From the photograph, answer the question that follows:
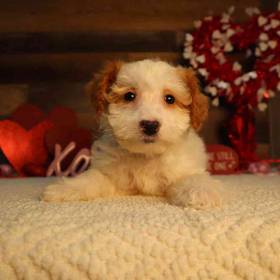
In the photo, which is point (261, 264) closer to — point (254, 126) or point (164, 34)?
point (254, 126)

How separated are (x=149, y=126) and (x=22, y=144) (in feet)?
5.42

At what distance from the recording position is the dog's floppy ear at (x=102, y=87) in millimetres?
1871

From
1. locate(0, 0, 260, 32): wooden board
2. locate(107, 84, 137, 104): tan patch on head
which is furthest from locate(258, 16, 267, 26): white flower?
locate(107, 84, 137, 104): tan patch on head

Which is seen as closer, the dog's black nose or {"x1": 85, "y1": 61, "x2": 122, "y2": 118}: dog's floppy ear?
the dog's black nose

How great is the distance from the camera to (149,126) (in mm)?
1666

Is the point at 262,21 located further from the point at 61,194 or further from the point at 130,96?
the point at 61,194

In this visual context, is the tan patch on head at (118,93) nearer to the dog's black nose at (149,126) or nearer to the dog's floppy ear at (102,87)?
the dog's floppy ear at (102,87)

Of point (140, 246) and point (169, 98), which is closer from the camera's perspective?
point (140, 246)

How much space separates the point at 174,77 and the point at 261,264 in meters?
1.06

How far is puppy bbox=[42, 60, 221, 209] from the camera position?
5.74 ft

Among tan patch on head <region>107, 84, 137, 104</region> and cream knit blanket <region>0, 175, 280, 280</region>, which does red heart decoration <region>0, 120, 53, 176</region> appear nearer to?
tan patch on head <region>107, 84, 137, 104</region>

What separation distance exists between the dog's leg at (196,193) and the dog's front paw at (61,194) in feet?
1.53

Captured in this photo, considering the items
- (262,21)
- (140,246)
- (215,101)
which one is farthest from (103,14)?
(140,246)

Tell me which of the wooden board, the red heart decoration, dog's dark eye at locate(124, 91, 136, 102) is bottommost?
the red heart decoration
